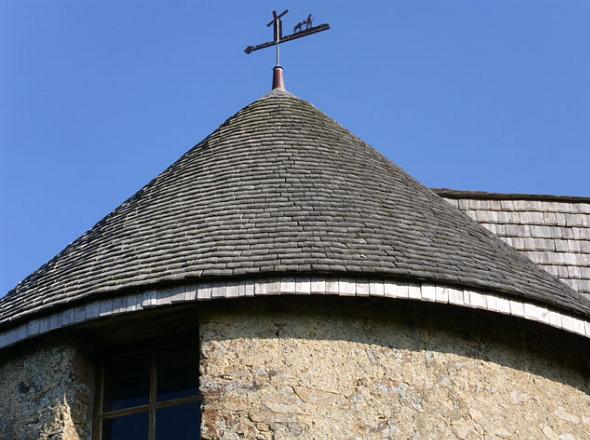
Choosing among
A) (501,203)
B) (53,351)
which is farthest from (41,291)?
(501,203)

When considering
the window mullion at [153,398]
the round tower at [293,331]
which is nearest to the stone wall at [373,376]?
the round tower at [293,331]

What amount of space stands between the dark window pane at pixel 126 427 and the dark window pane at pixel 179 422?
13cm

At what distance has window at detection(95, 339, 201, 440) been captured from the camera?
10.5 metres

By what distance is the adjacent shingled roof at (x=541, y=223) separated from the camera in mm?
14141

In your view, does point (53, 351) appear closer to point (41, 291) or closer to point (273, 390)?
point (41, 291)

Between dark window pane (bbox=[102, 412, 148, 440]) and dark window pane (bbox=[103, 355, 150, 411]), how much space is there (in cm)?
10

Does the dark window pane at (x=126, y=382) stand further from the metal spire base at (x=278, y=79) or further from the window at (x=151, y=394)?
the metal spire base at (x=278, y=79)

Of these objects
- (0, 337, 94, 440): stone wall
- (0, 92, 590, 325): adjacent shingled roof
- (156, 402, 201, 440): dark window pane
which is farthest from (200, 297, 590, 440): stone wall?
(0, 337, 94, 440): stone wall

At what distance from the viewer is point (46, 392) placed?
10547 millimetres

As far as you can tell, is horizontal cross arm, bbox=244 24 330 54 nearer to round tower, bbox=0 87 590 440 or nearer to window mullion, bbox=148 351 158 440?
round tower, bbox=0 87 590 440

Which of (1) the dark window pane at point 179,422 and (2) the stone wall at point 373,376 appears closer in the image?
(2) the stone wall at point 373,376

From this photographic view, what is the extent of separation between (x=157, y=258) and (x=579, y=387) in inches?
127

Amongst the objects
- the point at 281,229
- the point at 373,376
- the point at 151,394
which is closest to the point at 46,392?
the point at 151,394

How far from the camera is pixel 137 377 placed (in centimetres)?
1090
